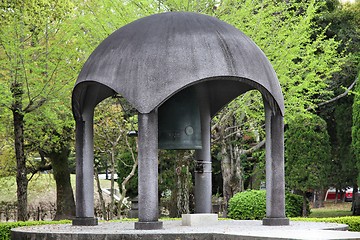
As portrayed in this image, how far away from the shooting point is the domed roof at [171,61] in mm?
13188

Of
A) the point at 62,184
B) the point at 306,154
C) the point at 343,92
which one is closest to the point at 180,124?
the point at 306,154

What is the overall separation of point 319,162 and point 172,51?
685 inches

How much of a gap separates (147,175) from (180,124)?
210cm

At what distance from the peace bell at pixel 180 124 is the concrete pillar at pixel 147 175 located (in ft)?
5.14

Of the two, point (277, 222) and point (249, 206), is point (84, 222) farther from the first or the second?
point (249, 206)

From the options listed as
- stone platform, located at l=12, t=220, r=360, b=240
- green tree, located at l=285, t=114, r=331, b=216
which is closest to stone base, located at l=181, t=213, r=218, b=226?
stone platform, located at l=12, t=220, r=360, b=240

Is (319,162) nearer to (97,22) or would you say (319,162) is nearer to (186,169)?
(186,169)

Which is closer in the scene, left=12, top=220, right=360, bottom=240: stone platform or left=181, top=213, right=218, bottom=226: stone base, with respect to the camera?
left=12, top=220, right=360, bottom=240: stone platform

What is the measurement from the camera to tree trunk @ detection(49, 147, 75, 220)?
3055cm

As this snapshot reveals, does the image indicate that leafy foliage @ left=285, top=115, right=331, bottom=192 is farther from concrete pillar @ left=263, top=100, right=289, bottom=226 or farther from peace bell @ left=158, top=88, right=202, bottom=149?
concrete pillar @ left=263, top=100, right=289, bottom=226

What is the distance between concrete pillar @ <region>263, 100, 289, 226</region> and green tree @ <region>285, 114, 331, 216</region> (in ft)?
49.6

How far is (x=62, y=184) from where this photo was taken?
30875 millimetres

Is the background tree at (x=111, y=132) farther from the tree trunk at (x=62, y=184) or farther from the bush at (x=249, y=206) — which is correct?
the bush at (x=249, y=206)

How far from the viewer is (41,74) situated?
23219mm
